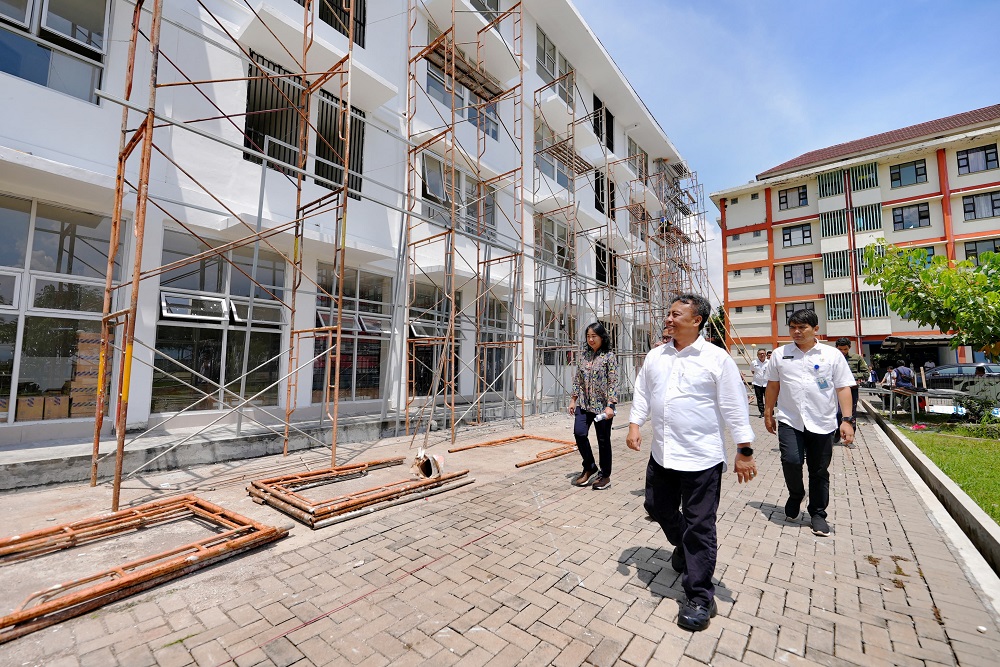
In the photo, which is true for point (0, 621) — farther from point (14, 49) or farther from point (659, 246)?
point (659, 246)

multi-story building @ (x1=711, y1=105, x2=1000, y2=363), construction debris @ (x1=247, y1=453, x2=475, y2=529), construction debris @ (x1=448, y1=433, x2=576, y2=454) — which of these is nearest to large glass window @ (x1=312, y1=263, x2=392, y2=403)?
construction debris @ (x1=448, y1=433, x2=576, y2=454)

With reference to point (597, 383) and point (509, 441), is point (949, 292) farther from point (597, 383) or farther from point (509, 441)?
point (509, 441)

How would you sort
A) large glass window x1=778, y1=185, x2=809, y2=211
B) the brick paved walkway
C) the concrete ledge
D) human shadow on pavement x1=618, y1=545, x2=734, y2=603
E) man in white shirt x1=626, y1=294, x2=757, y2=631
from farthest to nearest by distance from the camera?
large glass window x1=778, y1=185, x2=809, y2=211
the concrete ledge
human shadow on pavement x1=618, y1=545, x2=734, y2=603
man in white shirt x1=626, y1=294, x2=757, y2=631
the brick paved walkway

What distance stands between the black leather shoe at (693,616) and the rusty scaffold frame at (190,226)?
4423 mm

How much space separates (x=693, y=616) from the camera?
7.88ft

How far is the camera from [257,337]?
26.2 ft

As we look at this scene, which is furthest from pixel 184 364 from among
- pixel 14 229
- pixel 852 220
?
pixel 852 220

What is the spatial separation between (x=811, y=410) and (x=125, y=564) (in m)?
5.02

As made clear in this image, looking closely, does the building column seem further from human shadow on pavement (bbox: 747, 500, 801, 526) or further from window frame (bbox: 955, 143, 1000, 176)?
human shadow on pavement (bbox: 747, 500, 801, 526)

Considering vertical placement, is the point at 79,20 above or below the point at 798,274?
below

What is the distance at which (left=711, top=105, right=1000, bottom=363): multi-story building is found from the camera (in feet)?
80.6

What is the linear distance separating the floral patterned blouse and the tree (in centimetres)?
805

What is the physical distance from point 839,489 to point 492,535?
4.08m

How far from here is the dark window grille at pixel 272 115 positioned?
8.14 metres
